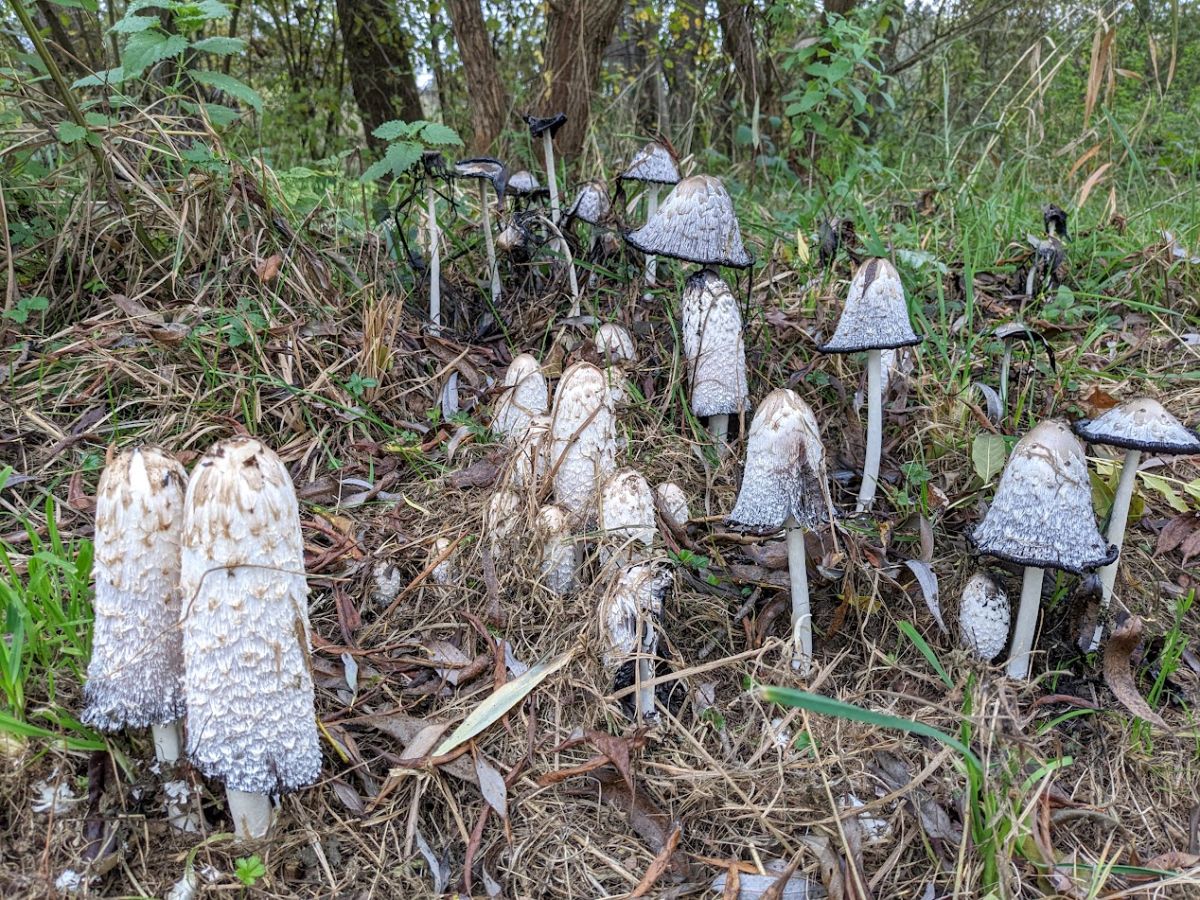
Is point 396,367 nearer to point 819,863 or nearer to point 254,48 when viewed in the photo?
point 819,863

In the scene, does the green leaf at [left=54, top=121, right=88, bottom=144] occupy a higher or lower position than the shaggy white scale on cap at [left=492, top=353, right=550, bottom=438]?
higher

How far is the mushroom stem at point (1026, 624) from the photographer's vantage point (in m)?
2.06

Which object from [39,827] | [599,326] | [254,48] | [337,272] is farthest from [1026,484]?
[254,48]

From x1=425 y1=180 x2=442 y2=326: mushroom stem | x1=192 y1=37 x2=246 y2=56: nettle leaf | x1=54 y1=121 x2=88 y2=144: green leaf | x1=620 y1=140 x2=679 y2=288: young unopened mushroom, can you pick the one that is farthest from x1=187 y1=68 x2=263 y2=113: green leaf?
x1=620 y1=140 x2=679 y2=288: young unopened mushroom

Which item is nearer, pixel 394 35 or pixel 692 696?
pixel 692 696

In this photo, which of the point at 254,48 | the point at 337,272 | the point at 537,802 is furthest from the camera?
the point at 254,48

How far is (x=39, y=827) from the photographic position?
1.62m

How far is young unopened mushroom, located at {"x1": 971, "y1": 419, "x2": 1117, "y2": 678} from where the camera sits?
1896 millimetres

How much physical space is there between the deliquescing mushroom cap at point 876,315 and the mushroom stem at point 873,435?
129 millimetres

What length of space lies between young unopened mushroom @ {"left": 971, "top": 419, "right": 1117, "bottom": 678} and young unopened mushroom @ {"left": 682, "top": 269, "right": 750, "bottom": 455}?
0.99m

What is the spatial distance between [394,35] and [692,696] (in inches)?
289

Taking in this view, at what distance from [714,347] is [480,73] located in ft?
9.46

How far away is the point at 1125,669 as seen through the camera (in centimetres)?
208

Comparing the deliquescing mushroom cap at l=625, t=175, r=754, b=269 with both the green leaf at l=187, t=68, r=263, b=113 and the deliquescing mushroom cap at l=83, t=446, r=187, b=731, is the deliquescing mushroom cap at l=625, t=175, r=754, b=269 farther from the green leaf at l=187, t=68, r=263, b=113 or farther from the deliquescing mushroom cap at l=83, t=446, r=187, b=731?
the deliquescing mushroom cap at l=83, t=446, r=187, b=731
